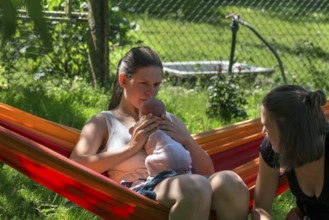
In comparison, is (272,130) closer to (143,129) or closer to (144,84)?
(143,129)

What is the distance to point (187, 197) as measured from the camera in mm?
2229

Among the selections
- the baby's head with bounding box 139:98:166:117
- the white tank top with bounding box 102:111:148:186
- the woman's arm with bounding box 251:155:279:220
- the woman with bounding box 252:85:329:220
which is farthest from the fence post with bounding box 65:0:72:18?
the woman with bounding box 252:85:329:220

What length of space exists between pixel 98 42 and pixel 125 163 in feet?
8.24

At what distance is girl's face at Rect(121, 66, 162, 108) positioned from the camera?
264 cm

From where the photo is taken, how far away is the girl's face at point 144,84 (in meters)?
2.64

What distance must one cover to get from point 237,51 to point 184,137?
475 cm

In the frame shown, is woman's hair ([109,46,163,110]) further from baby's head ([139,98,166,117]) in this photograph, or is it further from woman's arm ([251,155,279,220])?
woman's arm ([251,155,279,220])

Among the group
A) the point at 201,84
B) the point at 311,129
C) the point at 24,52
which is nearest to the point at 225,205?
the point at 311,129

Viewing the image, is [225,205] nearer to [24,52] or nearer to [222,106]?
[222,106]

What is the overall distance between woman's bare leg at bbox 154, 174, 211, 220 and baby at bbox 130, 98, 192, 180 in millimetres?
186

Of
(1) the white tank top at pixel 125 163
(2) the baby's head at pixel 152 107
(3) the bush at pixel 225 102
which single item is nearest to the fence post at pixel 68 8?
(3) the bush at pixel 225 102

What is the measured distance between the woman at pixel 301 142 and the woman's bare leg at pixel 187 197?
26 centimetres

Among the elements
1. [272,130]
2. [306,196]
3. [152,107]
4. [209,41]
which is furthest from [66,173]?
[209,41]

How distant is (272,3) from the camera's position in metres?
6.89
